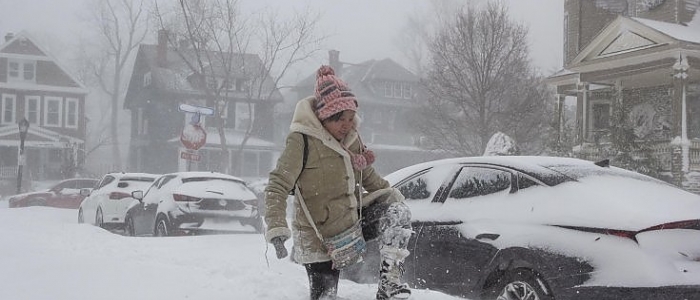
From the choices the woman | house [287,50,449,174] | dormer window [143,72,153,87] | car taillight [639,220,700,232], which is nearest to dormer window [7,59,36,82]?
dormer window [143,72,153,87]

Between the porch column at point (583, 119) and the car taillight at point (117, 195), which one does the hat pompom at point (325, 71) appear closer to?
the car taillight at point (117, 195)

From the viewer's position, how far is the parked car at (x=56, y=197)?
2322 cm

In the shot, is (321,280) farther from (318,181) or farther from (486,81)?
(486,81)

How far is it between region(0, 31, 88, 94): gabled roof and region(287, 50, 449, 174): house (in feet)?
52.6

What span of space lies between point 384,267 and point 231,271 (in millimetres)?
2537

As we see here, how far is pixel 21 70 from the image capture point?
4162 cm

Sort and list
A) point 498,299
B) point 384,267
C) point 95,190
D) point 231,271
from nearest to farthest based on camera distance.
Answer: point 384,267
point 498,299
point 231,271
point 95,190

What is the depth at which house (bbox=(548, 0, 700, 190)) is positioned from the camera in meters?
17.2

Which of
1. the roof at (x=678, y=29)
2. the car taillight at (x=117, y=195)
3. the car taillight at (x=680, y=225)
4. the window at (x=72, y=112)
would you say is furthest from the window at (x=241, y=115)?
the car taillight at (x=680, y=225)

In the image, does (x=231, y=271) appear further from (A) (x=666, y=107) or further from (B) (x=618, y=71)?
(A) (x=666, y=107)

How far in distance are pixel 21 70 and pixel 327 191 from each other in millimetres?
43379

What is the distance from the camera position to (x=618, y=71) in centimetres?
1912

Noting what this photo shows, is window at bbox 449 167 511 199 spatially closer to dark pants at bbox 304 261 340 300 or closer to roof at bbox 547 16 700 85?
dark pants at bbox 304 261 340 300

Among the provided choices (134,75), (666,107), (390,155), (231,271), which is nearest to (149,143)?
(134,75)
